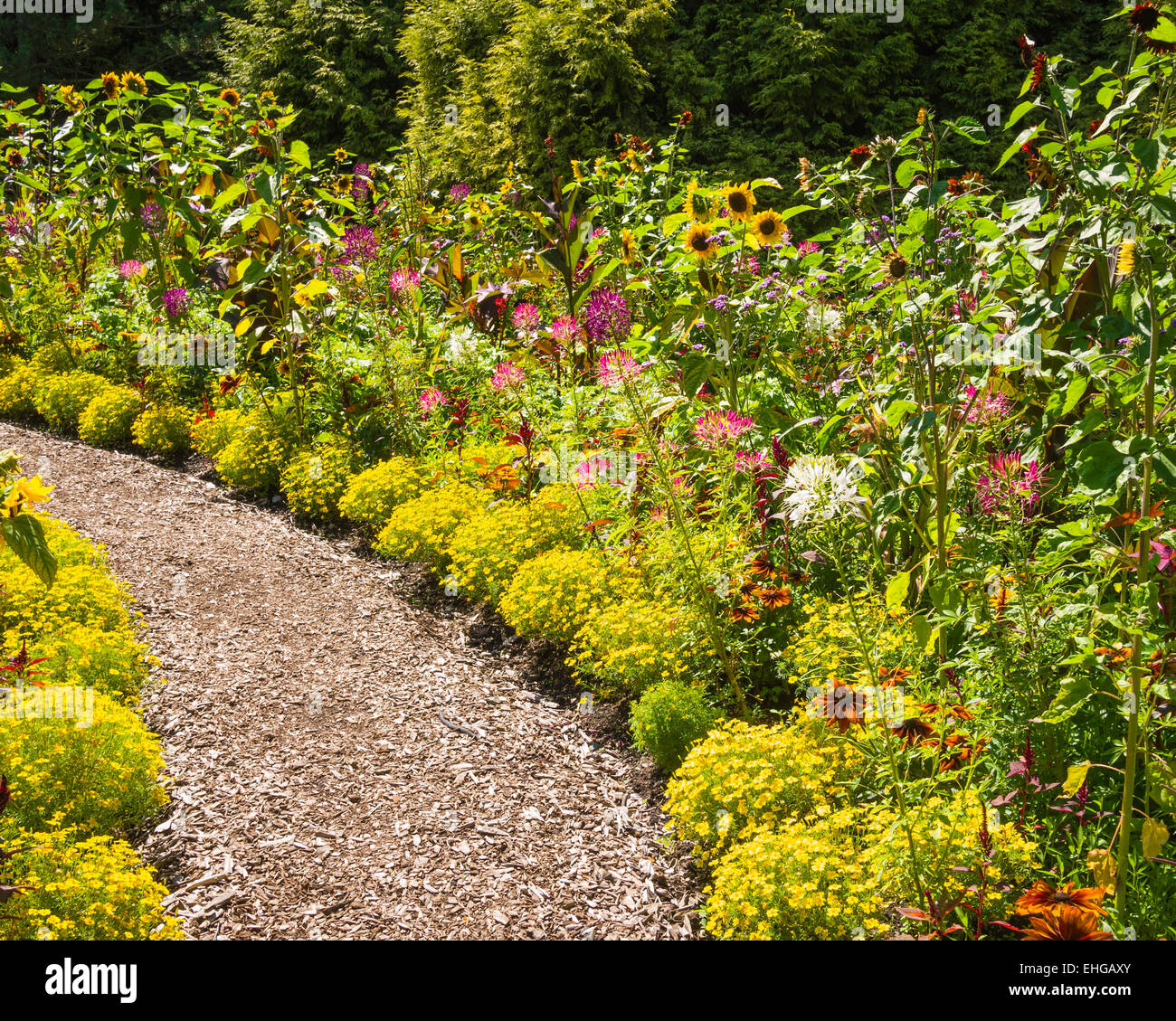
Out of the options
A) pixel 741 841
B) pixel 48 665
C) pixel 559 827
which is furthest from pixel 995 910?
pixel 48 665

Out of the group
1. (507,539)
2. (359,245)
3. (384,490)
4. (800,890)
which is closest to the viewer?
(800,890)

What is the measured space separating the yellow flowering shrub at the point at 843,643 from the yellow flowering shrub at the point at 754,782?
6.9 inches

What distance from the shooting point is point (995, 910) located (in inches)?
73.2

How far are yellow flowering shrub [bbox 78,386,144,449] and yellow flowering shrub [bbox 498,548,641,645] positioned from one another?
3486 millimetres

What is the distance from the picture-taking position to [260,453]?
5.00 metres

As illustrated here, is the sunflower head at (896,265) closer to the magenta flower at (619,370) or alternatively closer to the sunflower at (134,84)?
the magenta flower at (619,370)

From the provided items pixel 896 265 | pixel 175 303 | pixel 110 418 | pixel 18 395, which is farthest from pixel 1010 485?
pixel 18 395

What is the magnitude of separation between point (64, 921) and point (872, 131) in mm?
9667

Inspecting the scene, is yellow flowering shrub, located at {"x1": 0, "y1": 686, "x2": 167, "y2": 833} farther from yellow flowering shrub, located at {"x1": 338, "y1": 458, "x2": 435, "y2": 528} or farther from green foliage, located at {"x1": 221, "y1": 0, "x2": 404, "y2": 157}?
green foliage, located at {"x1": 221, "y1": 0, "x2": 404, "y2": 157}

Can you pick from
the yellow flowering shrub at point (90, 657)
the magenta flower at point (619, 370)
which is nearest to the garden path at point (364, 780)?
the yellow flowering shrub at point (90, 657)

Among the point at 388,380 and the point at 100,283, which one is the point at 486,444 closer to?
the point at 388,380

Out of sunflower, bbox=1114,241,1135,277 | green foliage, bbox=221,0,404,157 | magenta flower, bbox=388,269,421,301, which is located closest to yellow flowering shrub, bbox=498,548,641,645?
sunflower, bbox=1114,241,1135,277

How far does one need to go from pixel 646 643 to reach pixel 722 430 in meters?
0.73

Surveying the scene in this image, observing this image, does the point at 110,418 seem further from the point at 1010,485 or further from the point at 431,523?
the point at 1010,485
